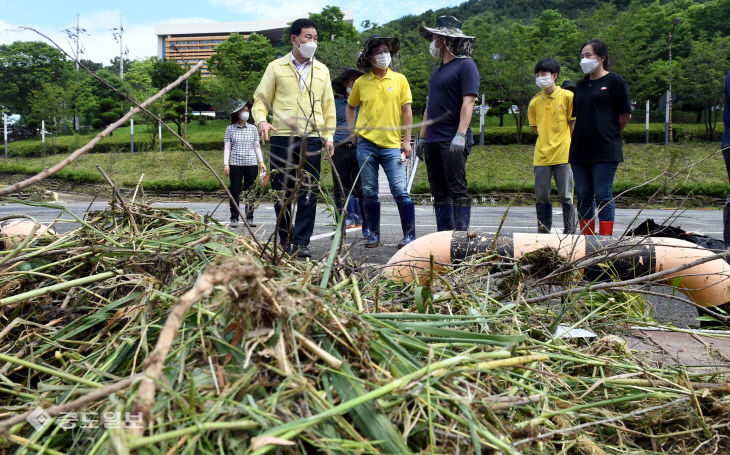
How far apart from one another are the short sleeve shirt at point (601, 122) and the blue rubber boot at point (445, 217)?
4.34ft

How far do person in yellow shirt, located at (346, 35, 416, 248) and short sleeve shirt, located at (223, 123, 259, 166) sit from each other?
9.07 feet

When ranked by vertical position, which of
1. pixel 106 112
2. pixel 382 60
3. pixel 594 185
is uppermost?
pixel 106 112

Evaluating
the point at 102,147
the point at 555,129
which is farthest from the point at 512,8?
the point at 555,129

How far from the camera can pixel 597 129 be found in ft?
15.5

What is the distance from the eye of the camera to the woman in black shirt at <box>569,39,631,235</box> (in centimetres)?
471

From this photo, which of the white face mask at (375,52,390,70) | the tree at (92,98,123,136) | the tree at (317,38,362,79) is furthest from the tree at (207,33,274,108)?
the white face mask at (375,52,390,70)

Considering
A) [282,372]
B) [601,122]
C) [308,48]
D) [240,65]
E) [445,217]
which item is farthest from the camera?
[240,65]

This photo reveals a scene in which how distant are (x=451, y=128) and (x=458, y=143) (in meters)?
0.25

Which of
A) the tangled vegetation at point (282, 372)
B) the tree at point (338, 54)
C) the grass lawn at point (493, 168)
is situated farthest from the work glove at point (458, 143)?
the tree at point (338, 54)

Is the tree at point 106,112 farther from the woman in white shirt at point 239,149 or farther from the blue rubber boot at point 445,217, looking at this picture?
the blue rubber boot at point 445,217

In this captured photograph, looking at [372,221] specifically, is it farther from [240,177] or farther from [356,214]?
[240,177]

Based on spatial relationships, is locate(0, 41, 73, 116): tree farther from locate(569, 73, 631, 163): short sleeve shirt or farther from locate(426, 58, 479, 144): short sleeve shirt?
locate(569, 73, 631, 163): short sleeve shirt

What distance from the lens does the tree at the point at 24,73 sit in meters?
50.2

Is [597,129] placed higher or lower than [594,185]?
higher
